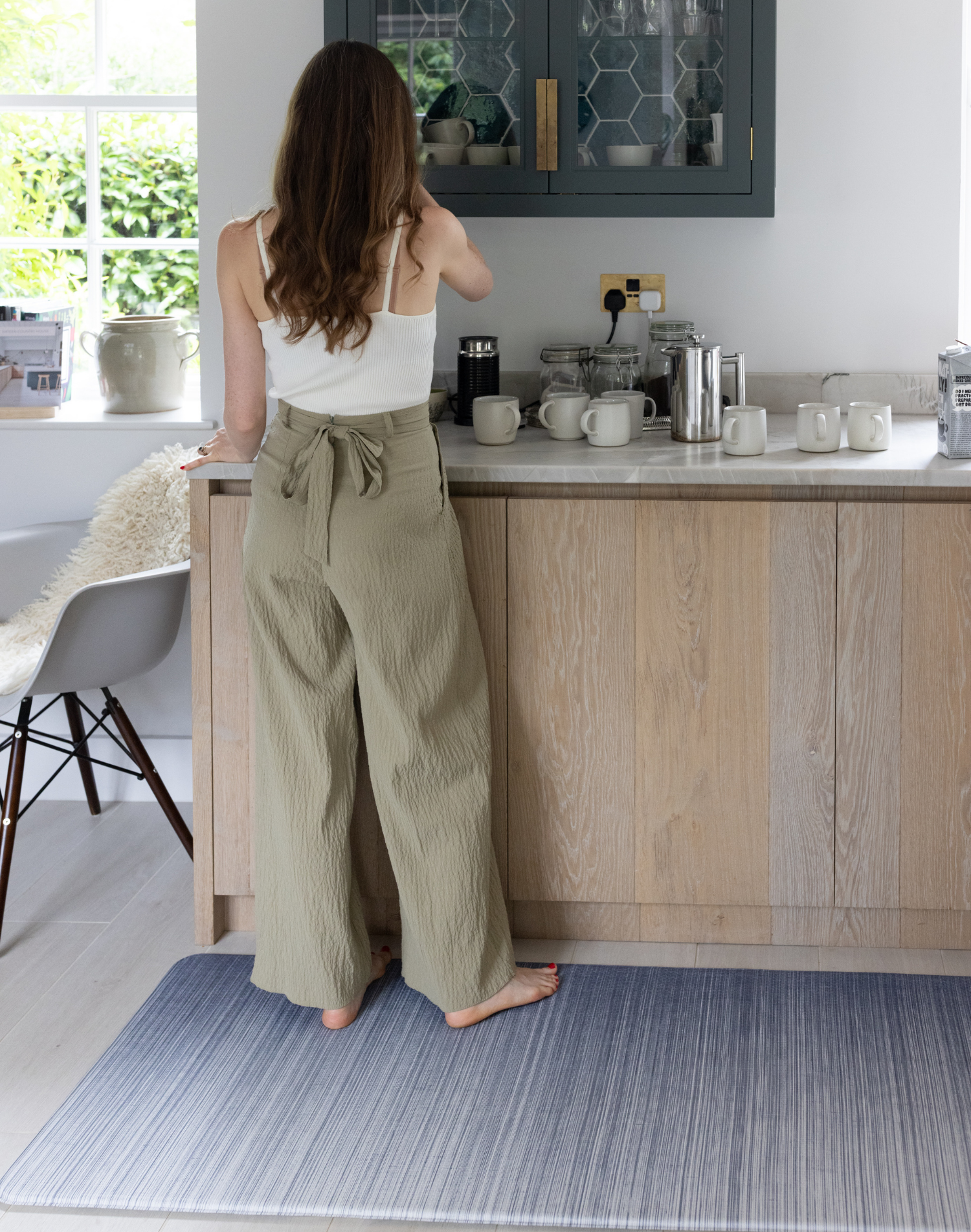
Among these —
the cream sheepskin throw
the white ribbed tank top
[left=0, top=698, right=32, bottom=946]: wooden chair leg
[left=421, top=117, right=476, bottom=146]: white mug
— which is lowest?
[left=0, top=698, right=32, bottom=946]: wooden chair leg

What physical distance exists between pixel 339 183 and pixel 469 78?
30.8 inches

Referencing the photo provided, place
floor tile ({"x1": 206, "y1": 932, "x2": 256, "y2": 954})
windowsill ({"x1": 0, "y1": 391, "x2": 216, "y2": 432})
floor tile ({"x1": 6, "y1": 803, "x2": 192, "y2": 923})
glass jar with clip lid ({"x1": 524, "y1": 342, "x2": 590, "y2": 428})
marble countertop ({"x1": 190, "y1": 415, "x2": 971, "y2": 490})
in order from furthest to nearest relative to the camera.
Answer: windowsill ({"x1": 0, "y1": 391, "x2": 216, "y2": 432}), glass jar with clip lid ({"x1": 524, "y1": 342, "x2": 590, "y2": 428}), floor tile ({"x1": 6, "y1": 803, "x2": 192, "y2": 923}), floor tile ({"x1": 206, "y1": 932, "x2": 256, "y2": 954}), marble countertop ({"x1": 190, "y1": 415, "x2": 971, "y2": 490})

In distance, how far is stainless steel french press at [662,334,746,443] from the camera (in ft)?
8.32

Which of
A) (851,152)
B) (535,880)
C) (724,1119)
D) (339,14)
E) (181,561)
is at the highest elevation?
(339,14)

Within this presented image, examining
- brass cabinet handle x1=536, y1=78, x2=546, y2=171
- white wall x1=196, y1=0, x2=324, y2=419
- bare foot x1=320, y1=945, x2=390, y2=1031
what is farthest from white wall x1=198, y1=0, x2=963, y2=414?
bare foot x1=320, y1=945, x2=390, y2=1031

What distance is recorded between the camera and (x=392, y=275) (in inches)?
79.6

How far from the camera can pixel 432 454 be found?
2.17 metres

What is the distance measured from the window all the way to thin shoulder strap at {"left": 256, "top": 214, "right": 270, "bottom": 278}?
4.48 feet

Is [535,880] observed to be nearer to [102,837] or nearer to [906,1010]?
[906,1010]

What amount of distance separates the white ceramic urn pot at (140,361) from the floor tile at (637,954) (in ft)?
5.45

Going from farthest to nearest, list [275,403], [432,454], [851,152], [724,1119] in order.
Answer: [275,403] → [851,152] → [432,454] → [724,1119]

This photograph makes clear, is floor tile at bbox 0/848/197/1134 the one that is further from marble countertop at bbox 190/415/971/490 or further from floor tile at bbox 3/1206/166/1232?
marble countertop at bbox 190/415/971/490

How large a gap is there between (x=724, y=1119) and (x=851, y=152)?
2.01m

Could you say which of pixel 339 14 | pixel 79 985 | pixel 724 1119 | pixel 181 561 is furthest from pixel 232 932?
pixel 339 14
